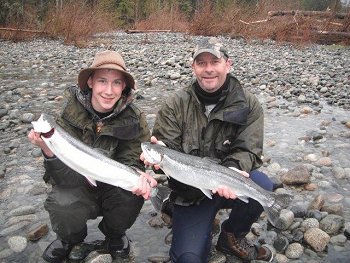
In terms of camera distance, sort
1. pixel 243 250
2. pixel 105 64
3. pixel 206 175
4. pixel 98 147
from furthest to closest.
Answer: pixel 243 250
pixel 98 147
pixel 105 64
pixel 206 175

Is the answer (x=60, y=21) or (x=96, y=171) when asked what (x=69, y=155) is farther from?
(x=60, y=21)

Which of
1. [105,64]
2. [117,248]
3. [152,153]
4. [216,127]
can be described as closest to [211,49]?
[216,127]

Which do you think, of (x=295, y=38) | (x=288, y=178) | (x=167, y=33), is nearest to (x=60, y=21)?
(x=167, y=33)

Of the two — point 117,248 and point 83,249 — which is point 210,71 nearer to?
point 117,248

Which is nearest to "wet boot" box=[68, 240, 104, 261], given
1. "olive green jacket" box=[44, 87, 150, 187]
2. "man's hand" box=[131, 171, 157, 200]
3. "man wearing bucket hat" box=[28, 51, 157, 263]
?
"man wearing bucket hat" box=[28, 51, 157, 263]

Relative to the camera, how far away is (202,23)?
896 inches

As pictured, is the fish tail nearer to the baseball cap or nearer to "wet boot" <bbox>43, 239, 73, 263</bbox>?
the baseball cap

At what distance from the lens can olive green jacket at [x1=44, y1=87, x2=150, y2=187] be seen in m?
3.31

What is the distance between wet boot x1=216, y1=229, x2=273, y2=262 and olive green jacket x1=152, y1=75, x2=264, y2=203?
0.62 metres

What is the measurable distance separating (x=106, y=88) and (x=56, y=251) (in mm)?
1529

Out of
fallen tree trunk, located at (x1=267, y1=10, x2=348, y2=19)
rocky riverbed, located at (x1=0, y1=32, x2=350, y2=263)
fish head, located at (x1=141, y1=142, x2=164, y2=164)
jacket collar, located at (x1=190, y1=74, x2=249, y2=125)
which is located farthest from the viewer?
fallen tree trunk, located at (x1=267, y1=10, x2=348, y2=19)

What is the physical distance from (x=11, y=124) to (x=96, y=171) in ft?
15.4

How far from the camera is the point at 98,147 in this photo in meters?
3.39

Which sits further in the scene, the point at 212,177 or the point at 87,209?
the point at 87,209
